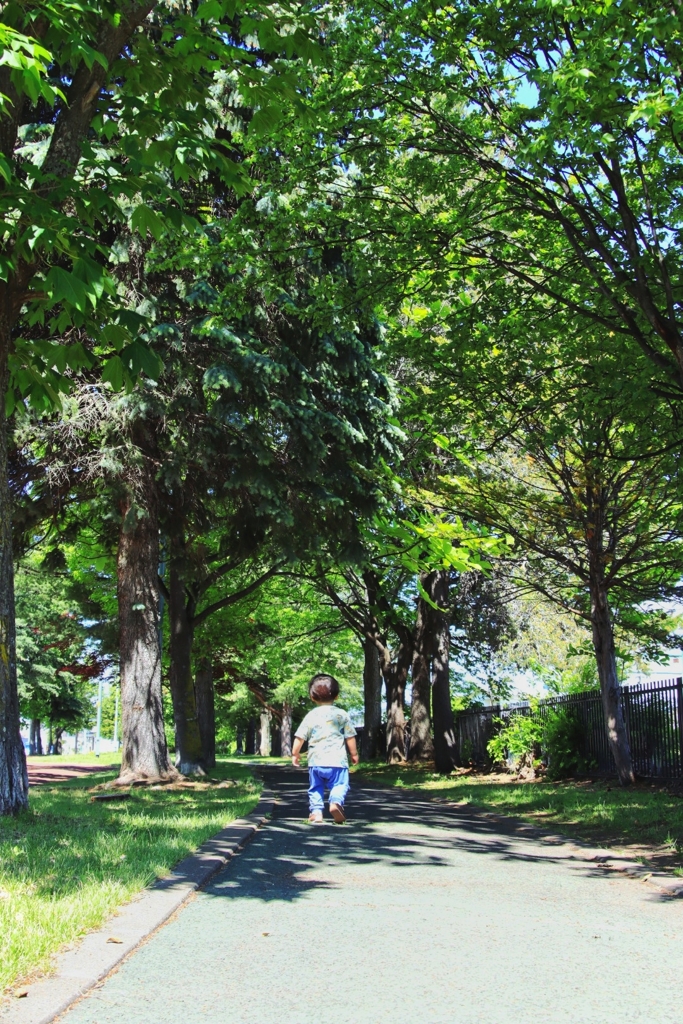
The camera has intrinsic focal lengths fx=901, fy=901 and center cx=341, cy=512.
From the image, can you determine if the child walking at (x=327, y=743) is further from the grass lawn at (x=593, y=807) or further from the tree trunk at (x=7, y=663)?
the tree trunk at (x=7, y=663)

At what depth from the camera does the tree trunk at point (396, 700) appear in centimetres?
2770

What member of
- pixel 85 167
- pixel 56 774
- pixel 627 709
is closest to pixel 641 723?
pixel 627 709

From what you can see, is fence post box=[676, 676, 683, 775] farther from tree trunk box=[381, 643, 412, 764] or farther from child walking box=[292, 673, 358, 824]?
tree trunk box=[381, 643, 412, 764]

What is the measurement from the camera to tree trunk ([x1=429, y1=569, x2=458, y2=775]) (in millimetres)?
21406

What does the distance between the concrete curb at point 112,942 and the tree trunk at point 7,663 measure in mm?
1619

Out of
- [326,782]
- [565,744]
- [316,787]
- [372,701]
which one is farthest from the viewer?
[372,701]

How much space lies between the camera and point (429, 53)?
29.6 feet

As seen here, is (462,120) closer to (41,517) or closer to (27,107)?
(27,107)

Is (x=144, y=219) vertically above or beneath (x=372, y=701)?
above

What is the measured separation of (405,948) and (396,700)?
78.8 ft

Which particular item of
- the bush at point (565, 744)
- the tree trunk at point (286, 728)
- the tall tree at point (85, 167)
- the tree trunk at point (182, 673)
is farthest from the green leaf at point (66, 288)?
the tree trunk at point (286, 728)

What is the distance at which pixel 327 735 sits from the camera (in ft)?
31.9

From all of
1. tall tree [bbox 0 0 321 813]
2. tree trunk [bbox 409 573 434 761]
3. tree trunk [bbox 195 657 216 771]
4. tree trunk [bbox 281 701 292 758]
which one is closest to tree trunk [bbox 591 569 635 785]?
tree trunk [bbox 409 573 434 761]

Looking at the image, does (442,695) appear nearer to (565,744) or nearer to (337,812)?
(565,744)
